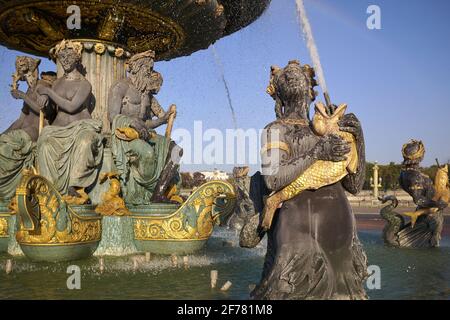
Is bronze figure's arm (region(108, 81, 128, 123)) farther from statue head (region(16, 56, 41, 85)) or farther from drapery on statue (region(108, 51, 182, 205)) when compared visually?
statue head (region(16, 56, 41, 85))

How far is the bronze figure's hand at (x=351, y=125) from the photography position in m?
3.07

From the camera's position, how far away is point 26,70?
26.2 feet

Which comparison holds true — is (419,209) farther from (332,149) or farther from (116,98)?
(332,149)

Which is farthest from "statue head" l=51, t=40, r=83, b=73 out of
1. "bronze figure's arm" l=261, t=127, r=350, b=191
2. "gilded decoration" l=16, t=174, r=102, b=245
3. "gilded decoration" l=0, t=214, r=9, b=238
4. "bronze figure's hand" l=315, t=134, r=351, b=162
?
"bronze figure's hand" l=315, t=134, r=351, b=162

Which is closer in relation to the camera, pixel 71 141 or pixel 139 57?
pixel 71 141

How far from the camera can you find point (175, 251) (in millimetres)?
6758

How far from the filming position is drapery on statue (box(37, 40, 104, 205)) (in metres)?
6.60

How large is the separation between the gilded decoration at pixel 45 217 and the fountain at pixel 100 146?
0.04ft

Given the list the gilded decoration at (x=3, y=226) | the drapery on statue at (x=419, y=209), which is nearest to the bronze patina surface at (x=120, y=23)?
the gilded decoration at (x=3, y=226)

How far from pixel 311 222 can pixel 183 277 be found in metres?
2.47

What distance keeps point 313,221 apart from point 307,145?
54 centimetres

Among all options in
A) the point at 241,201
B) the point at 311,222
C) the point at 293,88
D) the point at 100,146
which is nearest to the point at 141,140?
the point at 100,146
